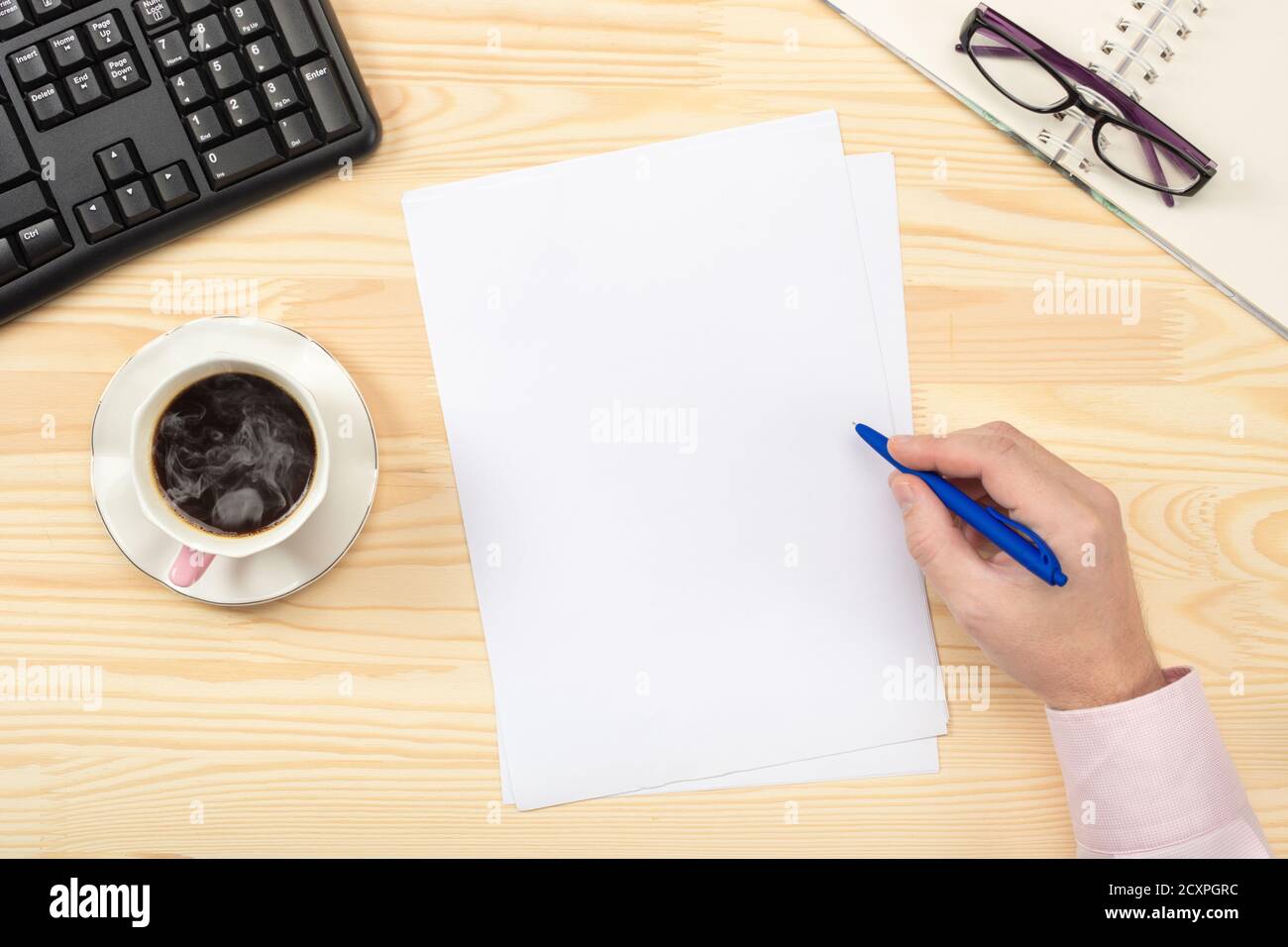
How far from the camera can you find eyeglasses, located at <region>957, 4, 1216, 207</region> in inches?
24.1

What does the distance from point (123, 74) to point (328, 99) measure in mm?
125

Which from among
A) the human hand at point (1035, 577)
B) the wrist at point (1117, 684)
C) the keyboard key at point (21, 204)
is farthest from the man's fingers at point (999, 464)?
the keyboard key at point (21, 204)

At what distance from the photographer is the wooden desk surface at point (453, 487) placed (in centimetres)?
62

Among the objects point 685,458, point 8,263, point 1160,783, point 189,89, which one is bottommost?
point 1160,783

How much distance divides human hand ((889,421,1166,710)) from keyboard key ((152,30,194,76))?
527 mm

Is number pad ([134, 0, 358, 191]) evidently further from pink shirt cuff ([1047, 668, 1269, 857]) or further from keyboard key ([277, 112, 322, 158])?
pink shirt cuff ([1047, 668, 1269, 857])

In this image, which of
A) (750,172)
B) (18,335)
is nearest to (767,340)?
(750,172)

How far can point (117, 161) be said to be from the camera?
56 cm

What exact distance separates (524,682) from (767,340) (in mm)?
300

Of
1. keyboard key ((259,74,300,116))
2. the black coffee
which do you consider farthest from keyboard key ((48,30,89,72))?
the black coffee

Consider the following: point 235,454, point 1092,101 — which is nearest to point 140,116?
point 235,454

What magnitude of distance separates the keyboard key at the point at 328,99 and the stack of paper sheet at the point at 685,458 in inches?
2.7

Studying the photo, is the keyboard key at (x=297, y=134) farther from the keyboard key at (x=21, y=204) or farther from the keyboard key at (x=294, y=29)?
the keyboard key at (x=21, y=204)

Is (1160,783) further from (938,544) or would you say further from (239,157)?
(239,157)
